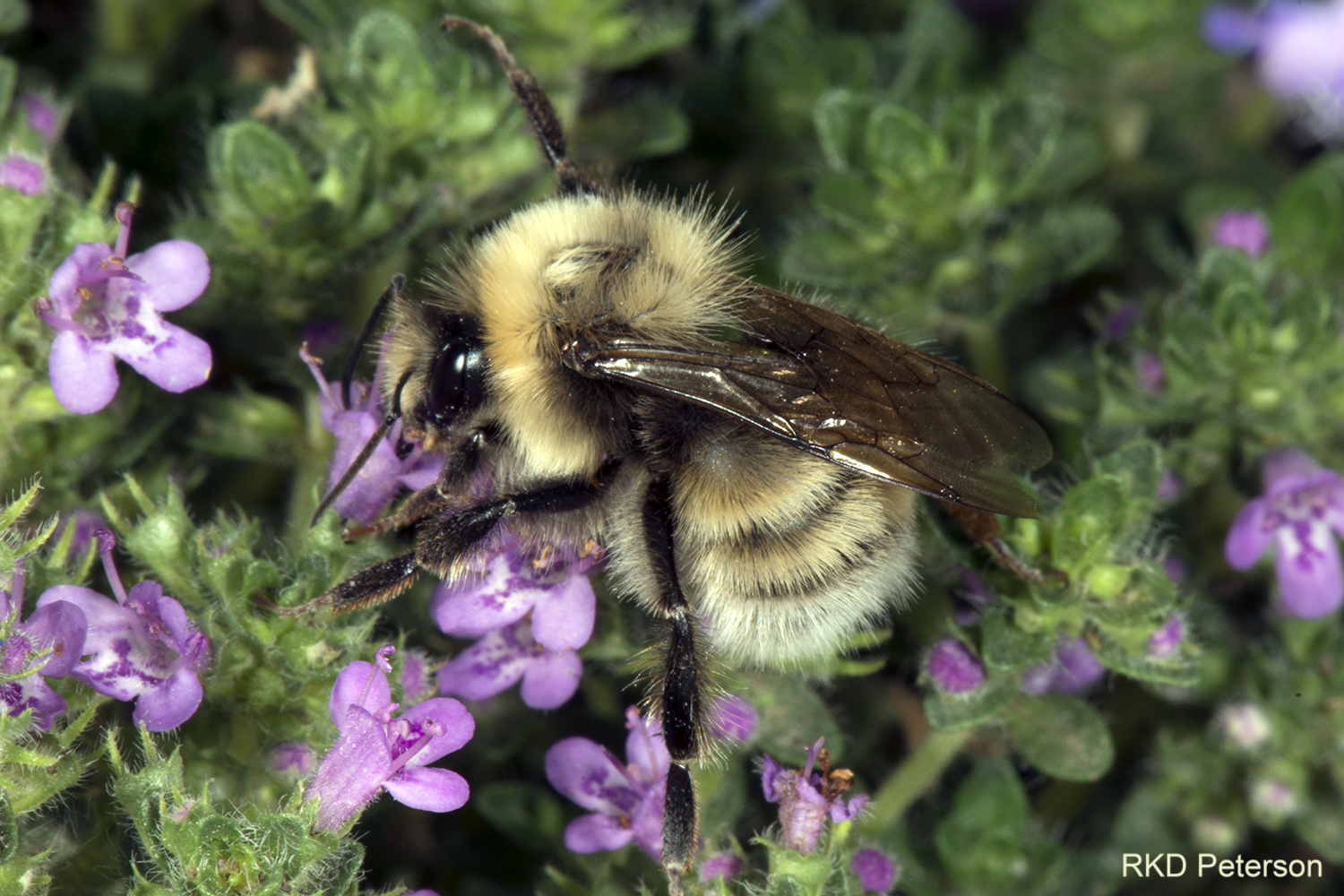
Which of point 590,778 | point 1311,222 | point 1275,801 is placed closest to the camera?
point 590,778

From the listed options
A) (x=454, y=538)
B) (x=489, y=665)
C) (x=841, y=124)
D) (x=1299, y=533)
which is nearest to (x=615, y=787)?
(x=489, y=665)

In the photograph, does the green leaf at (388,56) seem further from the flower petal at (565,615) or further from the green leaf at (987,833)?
the green leaf at (987,833)

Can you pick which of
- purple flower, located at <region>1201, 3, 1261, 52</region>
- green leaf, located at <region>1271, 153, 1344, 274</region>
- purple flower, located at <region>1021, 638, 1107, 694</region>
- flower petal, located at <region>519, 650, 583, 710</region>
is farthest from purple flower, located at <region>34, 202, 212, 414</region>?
purple flower, located at <region>1201, 3, 1261, 52</region>

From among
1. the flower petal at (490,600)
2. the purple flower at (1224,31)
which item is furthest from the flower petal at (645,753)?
the purple flower at (1224,31)

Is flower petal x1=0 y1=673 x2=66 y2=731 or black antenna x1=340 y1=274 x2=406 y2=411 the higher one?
black antenna x1=340 y1=274 x2=406 y2=411

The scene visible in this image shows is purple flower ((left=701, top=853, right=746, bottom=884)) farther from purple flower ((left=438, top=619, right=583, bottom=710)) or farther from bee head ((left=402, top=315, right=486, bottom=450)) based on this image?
bee head ((left=402, top=315, right=486, bottom=450))

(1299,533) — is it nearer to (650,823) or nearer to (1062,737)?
(1062,737)
